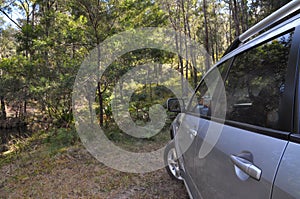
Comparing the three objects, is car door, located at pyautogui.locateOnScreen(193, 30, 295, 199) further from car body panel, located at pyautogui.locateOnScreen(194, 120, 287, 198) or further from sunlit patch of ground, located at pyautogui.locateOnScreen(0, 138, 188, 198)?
sunlit patch of ground, located at pyautogui.locateOnScreen(0, 138, 188, 198)

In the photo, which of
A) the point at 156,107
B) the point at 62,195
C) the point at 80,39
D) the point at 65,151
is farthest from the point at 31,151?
the point at 156,107

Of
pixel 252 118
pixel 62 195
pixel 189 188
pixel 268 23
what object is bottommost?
pixel 62 195

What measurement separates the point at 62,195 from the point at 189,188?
174 cm

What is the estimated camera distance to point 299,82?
846mm

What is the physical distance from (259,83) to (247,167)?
555 mm

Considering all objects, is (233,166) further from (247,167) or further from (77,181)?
(77,181)

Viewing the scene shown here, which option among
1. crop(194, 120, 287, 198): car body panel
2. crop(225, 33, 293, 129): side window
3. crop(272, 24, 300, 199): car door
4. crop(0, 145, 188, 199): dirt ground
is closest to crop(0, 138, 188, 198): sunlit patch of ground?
crop(0, 145, 188, 199): dirt ground

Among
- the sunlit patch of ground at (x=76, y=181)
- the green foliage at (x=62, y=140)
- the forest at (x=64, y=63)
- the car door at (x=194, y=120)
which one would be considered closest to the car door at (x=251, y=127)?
the car door at (x=194, y=120)

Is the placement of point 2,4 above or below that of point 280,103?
above

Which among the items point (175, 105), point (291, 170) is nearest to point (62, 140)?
point (175, 105)

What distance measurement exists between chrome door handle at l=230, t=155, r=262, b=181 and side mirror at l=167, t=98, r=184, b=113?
4.92 ft

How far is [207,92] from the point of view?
203cm

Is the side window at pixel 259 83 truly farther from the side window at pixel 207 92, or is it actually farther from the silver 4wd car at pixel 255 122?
the side window at pixel 207 92

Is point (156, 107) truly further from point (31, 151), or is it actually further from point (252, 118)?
point (252, 118)
